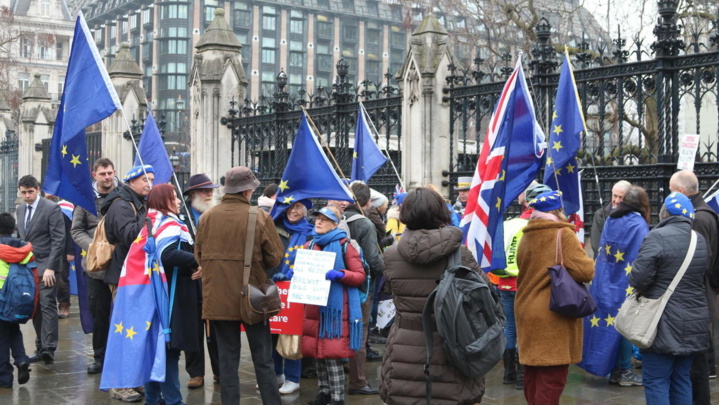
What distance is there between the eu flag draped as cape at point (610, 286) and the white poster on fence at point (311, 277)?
259 cm

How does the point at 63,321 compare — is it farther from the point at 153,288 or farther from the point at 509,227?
the point at 509,227

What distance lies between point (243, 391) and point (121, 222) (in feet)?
6.16

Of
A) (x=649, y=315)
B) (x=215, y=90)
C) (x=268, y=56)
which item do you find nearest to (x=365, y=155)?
(x=215, y=90)

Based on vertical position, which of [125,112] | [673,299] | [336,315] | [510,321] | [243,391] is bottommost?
[243,391]

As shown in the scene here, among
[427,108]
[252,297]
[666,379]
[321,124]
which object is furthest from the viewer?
[321,124]

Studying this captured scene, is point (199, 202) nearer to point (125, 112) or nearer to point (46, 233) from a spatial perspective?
point (46, 233)

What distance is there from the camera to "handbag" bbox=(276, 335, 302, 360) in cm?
754

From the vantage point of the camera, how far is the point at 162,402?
745 cm

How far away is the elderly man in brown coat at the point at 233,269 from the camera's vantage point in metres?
6.38

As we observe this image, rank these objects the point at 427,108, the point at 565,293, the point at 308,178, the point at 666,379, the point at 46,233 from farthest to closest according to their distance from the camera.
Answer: the point at 427,108 < the point at 46,233 < the point at 308,178 < the point at 666,379 < the point at 565,293

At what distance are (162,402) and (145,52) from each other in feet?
275

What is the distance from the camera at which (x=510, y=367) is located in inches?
324

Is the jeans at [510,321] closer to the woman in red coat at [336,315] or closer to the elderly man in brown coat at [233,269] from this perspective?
the woman in red coat at [336,315]

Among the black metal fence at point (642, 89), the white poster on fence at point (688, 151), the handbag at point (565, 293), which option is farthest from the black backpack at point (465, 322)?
the white poster on fence at point (688, 151)
